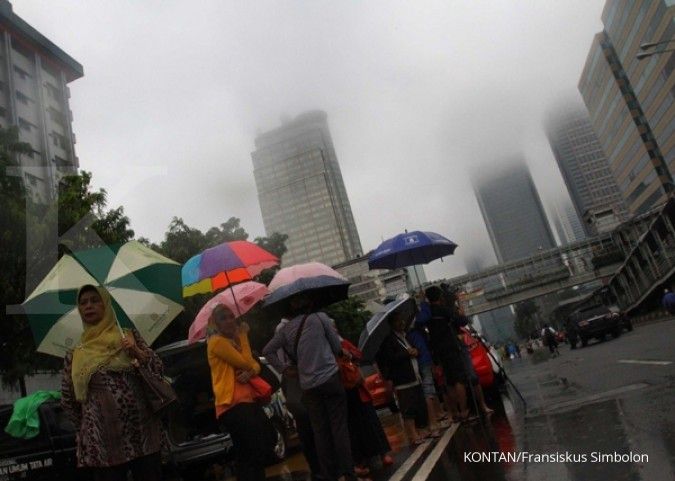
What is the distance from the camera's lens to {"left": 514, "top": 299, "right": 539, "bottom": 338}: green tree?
12744 cm

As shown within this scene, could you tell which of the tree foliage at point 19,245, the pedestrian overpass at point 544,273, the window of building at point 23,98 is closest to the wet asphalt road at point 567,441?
the tree foliage at point 19,245

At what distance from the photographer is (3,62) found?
4825cm

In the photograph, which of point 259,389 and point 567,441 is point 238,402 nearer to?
point 259,389

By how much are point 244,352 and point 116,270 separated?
1.48 metres

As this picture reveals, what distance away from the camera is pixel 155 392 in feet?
12.2

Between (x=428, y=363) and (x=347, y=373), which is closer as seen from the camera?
(x=347, y=373)

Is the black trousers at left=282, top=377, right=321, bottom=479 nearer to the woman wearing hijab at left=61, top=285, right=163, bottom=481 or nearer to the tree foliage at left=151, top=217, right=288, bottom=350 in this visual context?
the woman wearing hijab at left=61, top=285, right=163, bottom=481

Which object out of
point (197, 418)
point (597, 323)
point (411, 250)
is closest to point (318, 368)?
point (197, 418)

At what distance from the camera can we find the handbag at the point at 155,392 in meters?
3.71

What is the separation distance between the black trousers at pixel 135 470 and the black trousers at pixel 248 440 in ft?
2.17

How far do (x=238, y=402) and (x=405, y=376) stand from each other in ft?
8.71

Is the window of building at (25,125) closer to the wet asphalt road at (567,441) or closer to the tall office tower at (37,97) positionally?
the tall office tower at (37,97)

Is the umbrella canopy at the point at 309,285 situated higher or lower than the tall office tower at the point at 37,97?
lower

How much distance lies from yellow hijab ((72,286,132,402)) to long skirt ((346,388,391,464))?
228 cm
